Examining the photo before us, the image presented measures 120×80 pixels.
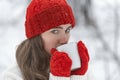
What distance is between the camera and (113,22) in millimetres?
5621

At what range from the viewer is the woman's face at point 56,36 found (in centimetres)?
257

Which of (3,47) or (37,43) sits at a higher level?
(37,43)

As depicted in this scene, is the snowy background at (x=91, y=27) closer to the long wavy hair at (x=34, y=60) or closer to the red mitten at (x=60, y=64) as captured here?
the long wavy hair at (x=34, y=60)

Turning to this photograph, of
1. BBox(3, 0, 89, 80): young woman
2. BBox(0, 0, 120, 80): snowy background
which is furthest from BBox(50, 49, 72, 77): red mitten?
BBox(0, 0, 120, 80): snowy background

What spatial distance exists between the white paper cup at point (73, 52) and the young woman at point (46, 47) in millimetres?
24

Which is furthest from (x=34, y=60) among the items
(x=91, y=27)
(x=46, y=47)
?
(x=91, y=27)

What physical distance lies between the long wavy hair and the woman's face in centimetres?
5

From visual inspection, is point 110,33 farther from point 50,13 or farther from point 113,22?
point 50,13

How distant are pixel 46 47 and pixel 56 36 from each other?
94 millimetres

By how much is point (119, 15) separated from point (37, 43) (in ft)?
10.3

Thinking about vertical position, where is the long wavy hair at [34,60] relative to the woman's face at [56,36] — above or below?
below

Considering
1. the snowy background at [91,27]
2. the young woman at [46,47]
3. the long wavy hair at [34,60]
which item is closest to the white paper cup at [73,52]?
the young woman at [46,47]

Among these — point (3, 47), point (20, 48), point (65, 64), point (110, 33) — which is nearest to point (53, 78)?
point (65, 64)

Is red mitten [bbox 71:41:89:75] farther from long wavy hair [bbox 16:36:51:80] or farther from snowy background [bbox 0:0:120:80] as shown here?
snowy background [bbox 0:0:120:80]
